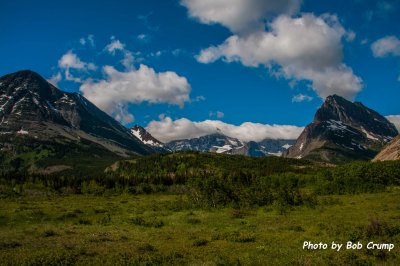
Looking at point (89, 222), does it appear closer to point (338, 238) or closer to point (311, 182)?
point (338, 238)

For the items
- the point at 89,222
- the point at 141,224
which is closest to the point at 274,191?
the point at 141,224

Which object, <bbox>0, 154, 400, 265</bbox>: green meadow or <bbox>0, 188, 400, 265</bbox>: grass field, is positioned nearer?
<bbox>0, 188, 400, 265</bbox>: grass field

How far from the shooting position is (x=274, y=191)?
2621 inches

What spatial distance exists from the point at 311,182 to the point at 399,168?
32089 mm

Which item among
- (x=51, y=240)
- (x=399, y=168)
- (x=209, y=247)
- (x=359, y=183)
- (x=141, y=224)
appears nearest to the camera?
(x=209, y=247)

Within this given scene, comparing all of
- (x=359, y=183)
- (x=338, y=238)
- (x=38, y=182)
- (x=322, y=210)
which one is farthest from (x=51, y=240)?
(x=38, y=182)

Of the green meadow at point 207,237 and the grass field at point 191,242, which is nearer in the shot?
the grass field at point 191,242

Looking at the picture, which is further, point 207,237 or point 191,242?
point 207,237

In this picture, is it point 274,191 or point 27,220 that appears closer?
point 27,220

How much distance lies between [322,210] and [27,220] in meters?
41.8

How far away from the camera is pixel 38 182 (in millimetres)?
186500

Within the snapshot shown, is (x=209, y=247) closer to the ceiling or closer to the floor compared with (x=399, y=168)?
closer to the floor

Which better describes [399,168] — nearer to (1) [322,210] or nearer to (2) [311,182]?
(2) [311,182]

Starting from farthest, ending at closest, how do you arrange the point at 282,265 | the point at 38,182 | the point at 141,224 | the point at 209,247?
the point at 38,182 → the point at 141,224 → the point at 209,247 → the point at 282,265
